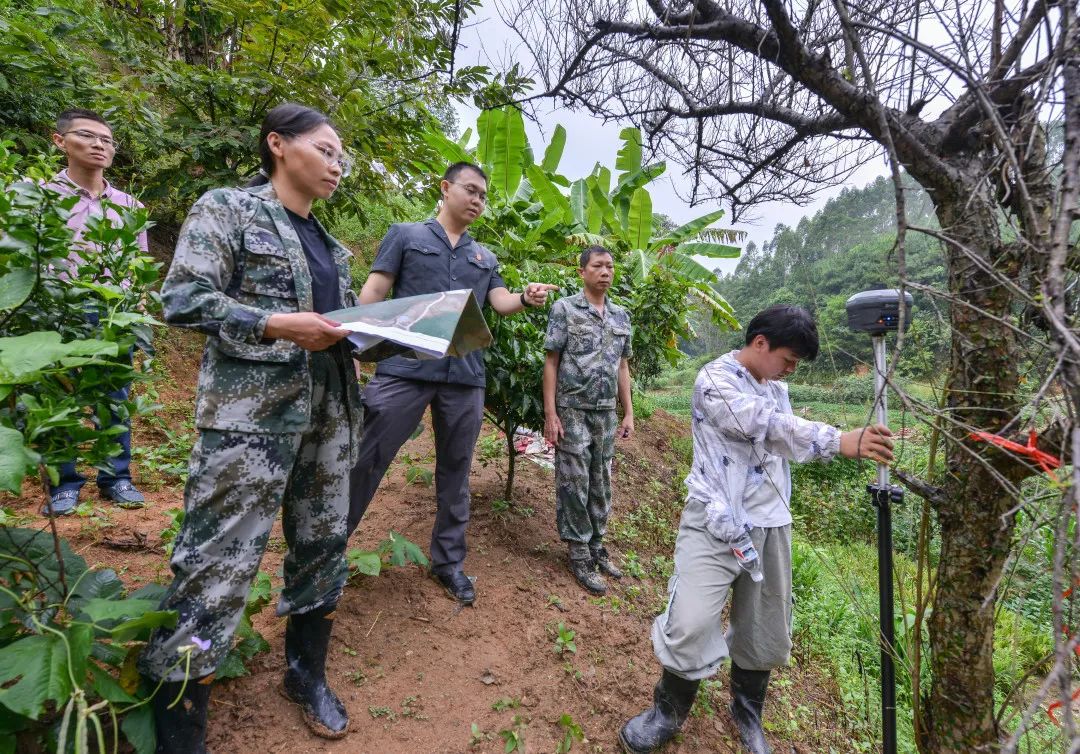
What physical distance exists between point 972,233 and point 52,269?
2.68 metres

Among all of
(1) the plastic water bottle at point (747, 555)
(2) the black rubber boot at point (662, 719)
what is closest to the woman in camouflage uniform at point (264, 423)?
(2) the black rubber boot at point (662, 719)

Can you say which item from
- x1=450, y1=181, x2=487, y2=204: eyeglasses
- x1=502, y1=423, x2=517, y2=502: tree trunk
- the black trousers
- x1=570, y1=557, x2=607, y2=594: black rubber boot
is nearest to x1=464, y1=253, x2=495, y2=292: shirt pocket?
x1=450, y1=181, x2=487, y2=204: eyeglasses

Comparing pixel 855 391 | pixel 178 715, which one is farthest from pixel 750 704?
pixel 178 715

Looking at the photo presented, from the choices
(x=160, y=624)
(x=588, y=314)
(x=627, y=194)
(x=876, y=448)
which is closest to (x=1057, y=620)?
(x=876, y=448)

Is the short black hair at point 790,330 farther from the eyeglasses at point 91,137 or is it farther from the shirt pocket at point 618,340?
the eyeglasses at point 91,137

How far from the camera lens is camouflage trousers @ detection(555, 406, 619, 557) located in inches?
120

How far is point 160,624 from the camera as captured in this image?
1.29 m

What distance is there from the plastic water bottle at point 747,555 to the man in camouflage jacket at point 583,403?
1.22 meters

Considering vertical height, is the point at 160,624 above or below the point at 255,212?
below

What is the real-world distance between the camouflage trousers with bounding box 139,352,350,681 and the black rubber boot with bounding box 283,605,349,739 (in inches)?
5.8

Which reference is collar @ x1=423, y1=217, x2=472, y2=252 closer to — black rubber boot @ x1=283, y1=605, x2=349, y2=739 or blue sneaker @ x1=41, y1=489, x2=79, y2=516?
black rubber boot @ x1=283, y1=605, x2=349, y2=739

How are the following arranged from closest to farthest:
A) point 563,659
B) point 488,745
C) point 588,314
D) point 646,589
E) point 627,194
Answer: point 488,745 → point 563,659 → point 588,314 → point 646,589 → point 627,194

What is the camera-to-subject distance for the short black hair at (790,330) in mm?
1961

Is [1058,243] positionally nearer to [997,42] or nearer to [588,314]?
[997,42]
